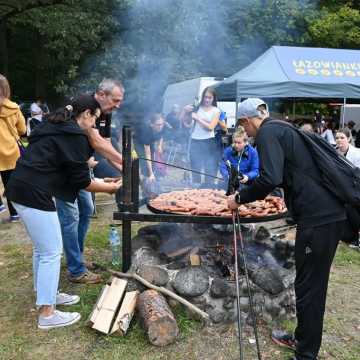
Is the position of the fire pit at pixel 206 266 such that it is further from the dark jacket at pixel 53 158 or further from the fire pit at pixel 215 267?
the dark jacket at pixel 53 158

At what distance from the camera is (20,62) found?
27.8m

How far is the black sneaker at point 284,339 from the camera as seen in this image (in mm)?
3291

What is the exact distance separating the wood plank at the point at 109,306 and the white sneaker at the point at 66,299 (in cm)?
48

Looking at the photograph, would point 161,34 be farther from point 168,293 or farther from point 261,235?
point 168,293

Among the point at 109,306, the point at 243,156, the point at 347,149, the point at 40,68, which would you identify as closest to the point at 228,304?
the point at 109,306

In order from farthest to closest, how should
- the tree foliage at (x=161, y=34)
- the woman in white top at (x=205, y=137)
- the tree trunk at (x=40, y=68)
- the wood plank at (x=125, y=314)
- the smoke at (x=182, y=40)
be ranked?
the tree trunk at (x=40, y=68)
the tree foliage at (x=161, y=34)
the smoke at (x=182, y=40)
the woman in white top at (x=205, y=137)
the wood plank at (x=125, y=314)

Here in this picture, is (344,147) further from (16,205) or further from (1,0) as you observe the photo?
(1,0)

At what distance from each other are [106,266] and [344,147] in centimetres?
359

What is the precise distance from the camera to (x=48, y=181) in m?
3.29

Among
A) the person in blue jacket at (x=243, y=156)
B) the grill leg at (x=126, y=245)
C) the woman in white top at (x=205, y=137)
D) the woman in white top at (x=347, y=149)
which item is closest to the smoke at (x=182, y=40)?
the woman in white top at (x=205, y=137)

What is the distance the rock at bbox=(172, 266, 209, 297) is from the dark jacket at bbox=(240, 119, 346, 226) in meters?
1.19

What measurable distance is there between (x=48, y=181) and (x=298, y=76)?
25.9ft

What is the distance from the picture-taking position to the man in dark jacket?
2707 mm

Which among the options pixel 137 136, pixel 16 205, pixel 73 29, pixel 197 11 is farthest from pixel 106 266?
pixel 73 29
